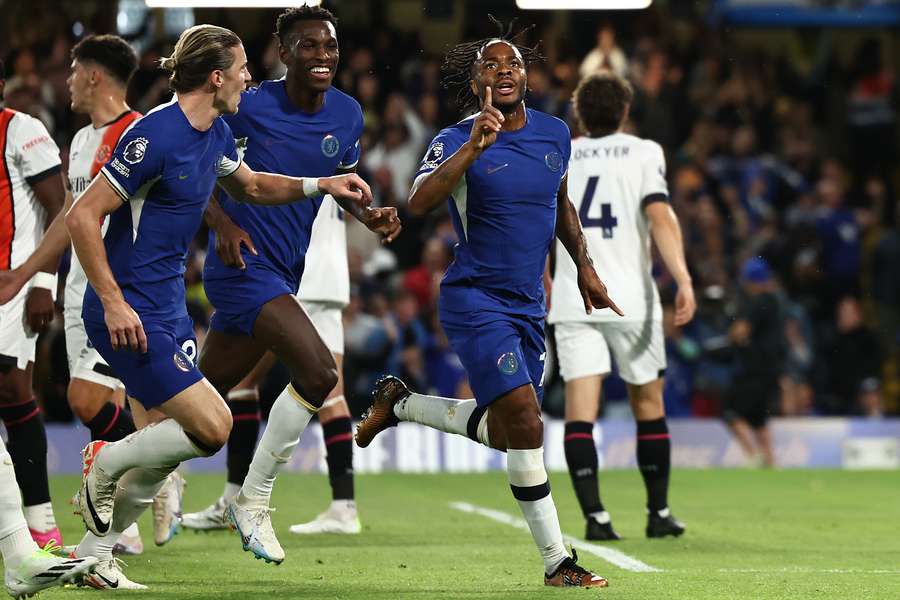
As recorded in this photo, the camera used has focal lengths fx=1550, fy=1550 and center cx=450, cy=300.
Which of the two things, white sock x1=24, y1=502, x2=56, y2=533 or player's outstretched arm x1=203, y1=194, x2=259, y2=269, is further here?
white sock x1=24, y1=502, x2=56, y2=533

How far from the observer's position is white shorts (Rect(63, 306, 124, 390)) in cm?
759

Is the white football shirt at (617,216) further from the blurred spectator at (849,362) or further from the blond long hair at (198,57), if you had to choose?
the blurred spectator at (849,362)

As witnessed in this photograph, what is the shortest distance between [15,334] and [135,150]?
206 centimetres

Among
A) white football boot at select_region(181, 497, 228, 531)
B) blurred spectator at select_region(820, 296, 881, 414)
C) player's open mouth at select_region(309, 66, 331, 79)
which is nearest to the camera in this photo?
player's open mouth at select_region(309, 66, 331, 79)

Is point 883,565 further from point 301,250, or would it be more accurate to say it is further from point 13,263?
point 13,263

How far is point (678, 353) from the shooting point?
1575 centimetres

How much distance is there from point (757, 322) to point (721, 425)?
3.56ft

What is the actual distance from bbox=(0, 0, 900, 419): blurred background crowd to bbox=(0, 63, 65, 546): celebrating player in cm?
474

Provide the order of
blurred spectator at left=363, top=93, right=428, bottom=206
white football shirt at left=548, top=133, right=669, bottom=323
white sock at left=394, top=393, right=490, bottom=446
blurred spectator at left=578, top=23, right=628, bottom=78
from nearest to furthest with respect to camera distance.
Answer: white sock at left=394, top=393, right=490, bottom=446 → white football shirt at left=548, top=133, right=669, bottom=323 → blurred spectator at left=363, top=93, right=428, bottom=206 → blurred spectator at left=578, top=23, right=628, bottom=78

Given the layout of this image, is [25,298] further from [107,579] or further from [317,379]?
[107,579]

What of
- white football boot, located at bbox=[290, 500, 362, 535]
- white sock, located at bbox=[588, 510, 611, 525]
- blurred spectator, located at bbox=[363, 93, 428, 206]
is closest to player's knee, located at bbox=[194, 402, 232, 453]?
white football boot, located at bbox=[290, 500, 362, 535]

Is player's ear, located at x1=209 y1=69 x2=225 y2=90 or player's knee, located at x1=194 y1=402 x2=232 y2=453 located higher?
player's ear, located at x1=209 y1=69 x2=225 y2=90

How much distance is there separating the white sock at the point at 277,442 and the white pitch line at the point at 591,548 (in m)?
1.40

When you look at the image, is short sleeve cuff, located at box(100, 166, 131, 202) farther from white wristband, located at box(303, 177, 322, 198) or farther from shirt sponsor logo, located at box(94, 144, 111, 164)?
shirt sponsor logo, located at box(94, 144, 111, 164)
